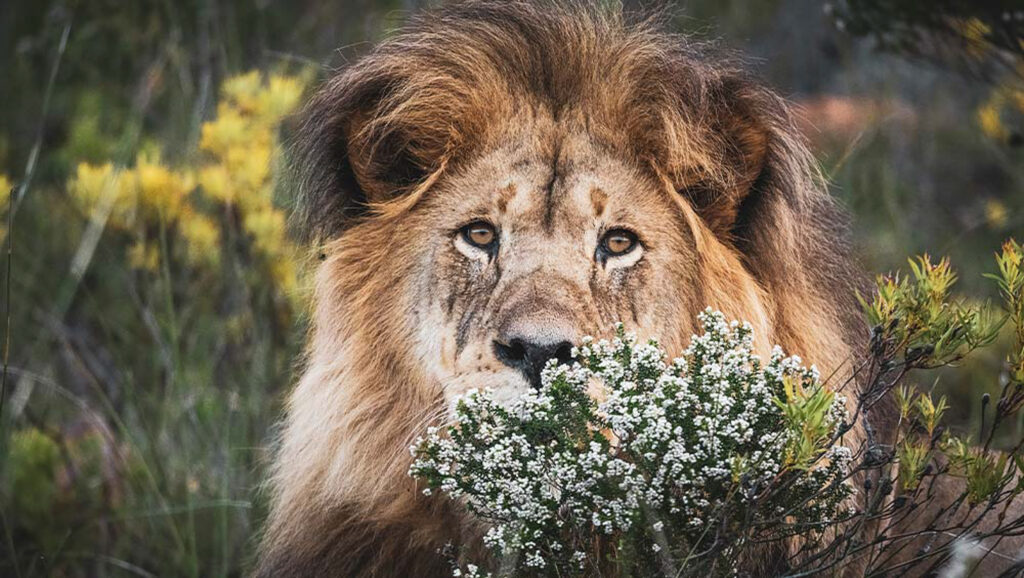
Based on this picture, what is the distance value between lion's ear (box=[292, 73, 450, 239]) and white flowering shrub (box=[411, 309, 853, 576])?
101 centimetres

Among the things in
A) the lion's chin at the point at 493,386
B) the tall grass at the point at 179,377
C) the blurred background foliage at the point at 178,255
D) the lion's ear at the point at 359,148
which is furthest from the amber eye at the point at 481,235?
the tall grass at the point at 179,377

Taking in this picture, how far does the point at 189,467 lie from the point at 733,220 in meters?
2.65

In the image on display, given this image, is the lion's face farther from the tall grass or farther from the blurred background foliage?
the tall grass

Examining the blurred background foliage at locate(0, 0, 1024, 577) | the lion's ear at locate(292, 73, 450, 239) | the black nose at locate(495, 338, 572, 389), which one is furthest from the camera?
the blurred background foliage at locate(0, 0, 1024, 577)

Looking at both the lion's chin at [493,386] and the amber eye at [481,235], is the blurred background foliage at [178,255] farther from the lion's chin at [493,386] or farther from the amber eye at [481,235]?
the lion's chin at [493,386]

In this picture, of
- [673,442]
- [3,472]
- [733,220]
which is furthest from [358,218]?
[3,472]

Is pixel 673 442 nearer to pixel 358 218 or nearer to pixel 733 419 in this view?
pixel 733 419

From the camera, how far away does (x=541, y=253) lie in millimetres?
2943

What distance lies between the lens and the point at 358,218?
3.37 meters

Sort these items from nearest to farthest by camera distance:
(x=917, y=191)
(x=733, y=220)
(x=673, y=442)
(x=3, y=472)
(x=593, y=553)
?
1. (x=673, y=442)
2. (x=593, y=553)
3. (x=733, y=220)
4. (x=3, y=472)
5. (x=917, y=191)

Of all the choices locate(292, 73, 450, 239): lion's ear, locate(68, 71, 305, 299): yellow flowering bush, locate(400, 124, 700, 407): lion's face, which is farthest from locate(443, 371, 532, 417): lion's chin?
locate(68, 71, 305, 299): yellow flowering bush

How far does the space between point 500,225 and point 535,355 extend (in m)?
0.51

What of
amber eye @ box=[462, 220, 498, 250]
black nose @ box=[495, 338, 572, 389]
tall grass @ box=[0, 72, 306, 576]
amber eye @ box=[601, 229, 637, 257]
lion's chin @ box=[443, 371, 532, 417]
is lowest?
tall grass @ box=[0, 72, 306, 576]

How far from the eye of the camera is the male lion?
3014 millimetres
